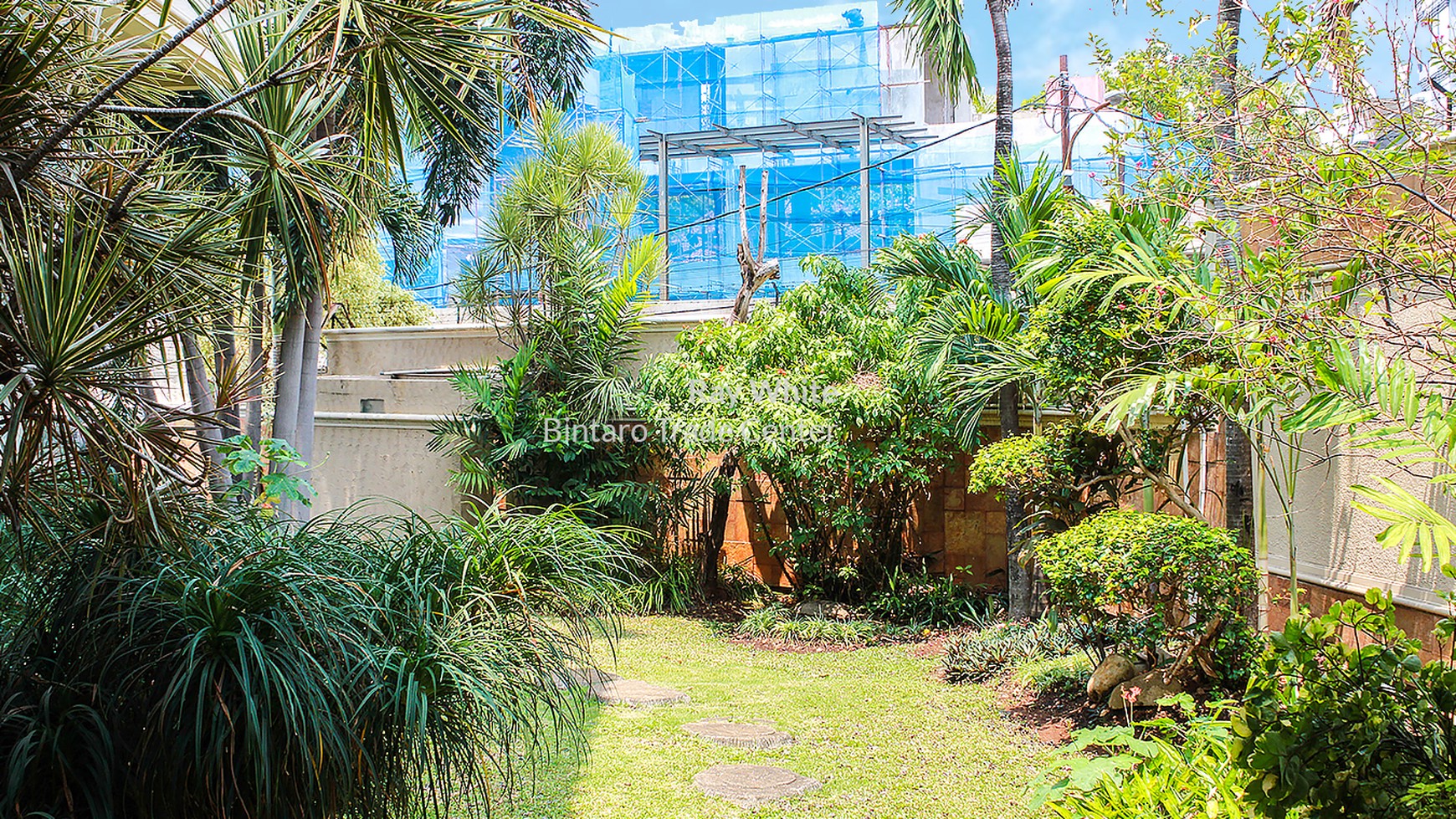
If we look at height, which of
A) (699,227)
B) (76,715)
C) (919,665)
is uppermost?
(699,227)

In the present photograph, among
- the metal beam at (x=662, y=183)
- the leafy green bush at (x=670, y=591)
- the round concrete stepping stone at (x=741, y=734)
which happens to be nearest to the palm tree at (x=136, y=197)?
the round concrete stepping stone at (x=741, y=734)

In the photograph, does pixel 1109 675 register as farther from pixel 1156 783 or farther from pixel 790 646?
pixel 790 646

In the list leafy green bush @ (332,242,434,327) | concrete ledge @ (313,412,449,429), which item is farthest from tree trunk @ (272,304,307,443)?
leafy green bush @ (332,242,434,327)

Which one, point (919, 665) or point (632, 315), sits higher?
point (632, 315)

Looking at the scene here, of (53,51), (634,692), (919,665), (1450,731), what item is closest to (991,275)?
(919,665)

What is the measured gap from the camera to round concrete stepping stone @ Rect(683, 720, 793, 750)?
5520mm

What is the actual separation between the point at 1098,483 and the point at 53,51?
5574mm

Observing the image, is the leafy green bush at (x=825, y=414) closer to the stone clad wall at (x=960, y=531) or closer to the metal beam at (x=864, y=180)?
the stone clad wall at (x=960, y=531)

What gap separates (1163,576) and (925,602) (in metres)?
3.79

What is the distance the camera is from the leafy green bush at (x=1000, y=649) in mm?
6887

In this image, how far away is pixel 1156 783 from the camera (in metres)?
3.68

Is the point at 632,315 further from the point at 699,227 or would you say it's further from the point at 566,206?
the point at 699,227

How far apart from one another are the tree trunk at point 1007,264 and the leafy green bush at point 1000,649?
0.35 meters

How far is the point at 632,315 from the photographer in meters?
9.98
